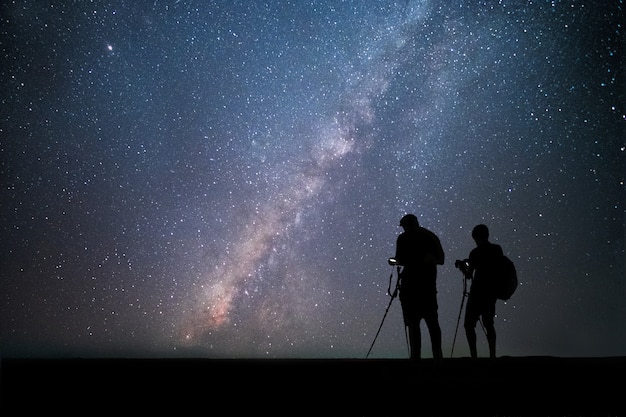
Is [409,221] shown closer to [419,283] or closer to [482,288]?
[419,283]

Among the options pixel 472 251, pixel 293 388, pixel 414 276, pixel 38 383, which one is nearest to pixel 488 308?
pixel 472 251

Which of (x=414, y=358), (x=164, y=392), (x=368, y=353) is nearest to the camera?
(x=164, y=392)

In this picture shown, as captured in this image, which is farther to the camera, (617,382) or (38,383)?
(38,383)

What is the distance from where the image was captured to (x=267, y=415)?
222 centimetres

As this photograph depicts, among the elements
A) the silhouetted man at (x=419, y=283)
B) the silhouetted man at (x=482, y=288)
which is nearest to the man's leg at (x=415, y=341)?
the silhouetted man at (x=419, y=283)

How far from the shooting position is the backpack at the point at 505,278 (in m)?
5.58

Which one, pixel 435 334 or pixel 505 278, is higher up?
pixel 505 278

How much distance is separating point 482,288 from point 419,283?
101 centimetres

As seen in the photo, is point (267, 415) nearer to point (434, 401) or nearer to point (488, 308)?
point (434, 401)

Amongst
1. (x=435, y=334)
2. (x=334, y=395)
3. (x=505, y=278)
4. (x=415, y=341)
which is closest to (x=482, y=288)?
(x=505, y=278)

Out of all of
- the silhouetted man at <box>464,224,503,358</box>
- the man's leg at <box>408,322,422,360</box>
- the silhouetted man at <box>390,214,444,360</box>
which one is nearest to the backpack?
the silhouetted man at <box>464,224,503,358</box>

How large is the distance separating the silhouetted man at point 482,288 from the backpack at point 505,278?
0.05 metres

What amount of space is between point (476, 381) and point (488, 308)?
2.55 metres

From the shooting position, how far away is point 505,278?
559 cm
